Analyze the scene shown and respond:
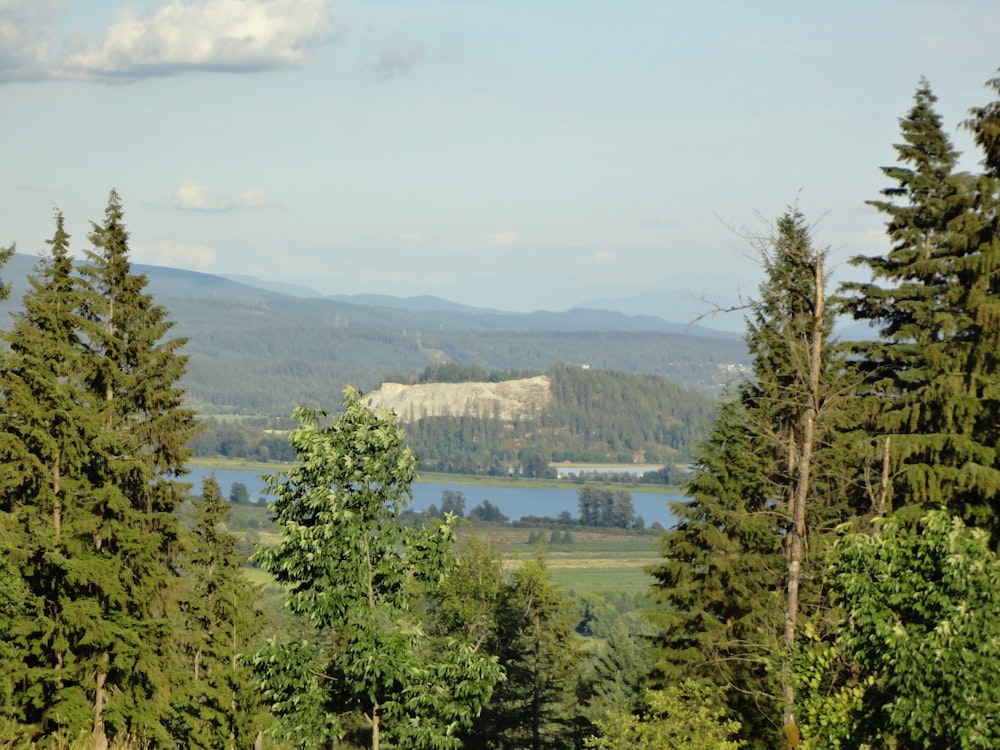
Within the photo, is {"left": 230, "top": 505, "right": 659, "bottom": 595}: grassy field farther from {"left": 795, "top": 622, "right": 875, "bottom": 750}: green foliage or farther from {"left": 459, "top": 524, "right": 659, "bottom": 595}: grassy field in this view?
{"left": 795, "top": 622, "right": 875, "bottom": 750}: green foliage

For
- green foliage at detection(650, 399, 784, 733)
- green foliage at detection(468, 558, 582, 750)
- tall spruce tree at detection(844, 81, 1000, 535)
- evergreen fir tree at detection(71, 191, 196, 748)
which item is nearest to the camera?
tall spruce tree at detection(844, 81, 1000, 535)

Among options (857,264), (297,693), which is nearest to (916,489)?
(857,264)

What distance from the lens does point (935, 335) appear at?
85.8ft

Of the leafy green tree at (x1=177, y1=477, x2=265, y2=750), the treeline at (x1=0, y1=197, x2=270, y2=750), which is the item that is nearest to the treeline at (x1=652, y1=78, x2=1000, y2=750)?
the treeline at (x1=0, y1=197, x2=270, y2=750)

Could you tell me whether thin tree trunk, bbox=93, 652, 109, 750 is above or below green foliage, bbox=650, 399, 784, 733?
below

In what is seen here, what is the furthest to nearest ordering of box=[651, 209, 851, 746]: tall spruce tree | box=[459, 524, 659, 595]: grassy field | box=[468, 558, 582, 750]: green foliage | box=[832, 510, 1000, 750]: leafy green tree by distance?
1. box=[459, 524, 659, 595]: grassy field
2. box=[468, 558, 582, 750]: green foliage
3. box=[651, 209, 851, 746]: tall spruce tree
4. box=[832, 510, 1000, 750]: leafy green tree

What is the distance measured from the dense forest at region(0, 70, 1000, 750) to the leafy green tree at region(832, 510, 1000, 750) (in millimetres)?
32

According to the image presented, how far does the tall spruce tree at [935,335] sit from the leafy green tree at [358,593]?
303 inches

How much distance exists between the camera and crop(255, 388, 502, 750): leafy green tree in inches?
618

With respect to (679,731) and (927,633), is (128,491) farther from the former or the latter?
(927,633)

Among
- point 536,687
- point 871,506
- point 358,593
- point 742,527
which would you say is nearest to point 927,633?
point 358,593

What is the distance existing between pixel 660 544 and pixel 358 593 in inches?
623

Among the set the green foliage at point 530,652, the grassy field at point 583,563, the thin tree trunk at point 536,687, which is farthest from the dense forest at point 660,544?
the grassy field at point 583,563

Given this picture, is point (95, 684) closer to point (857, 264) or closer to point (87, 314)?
point (87, 314)
